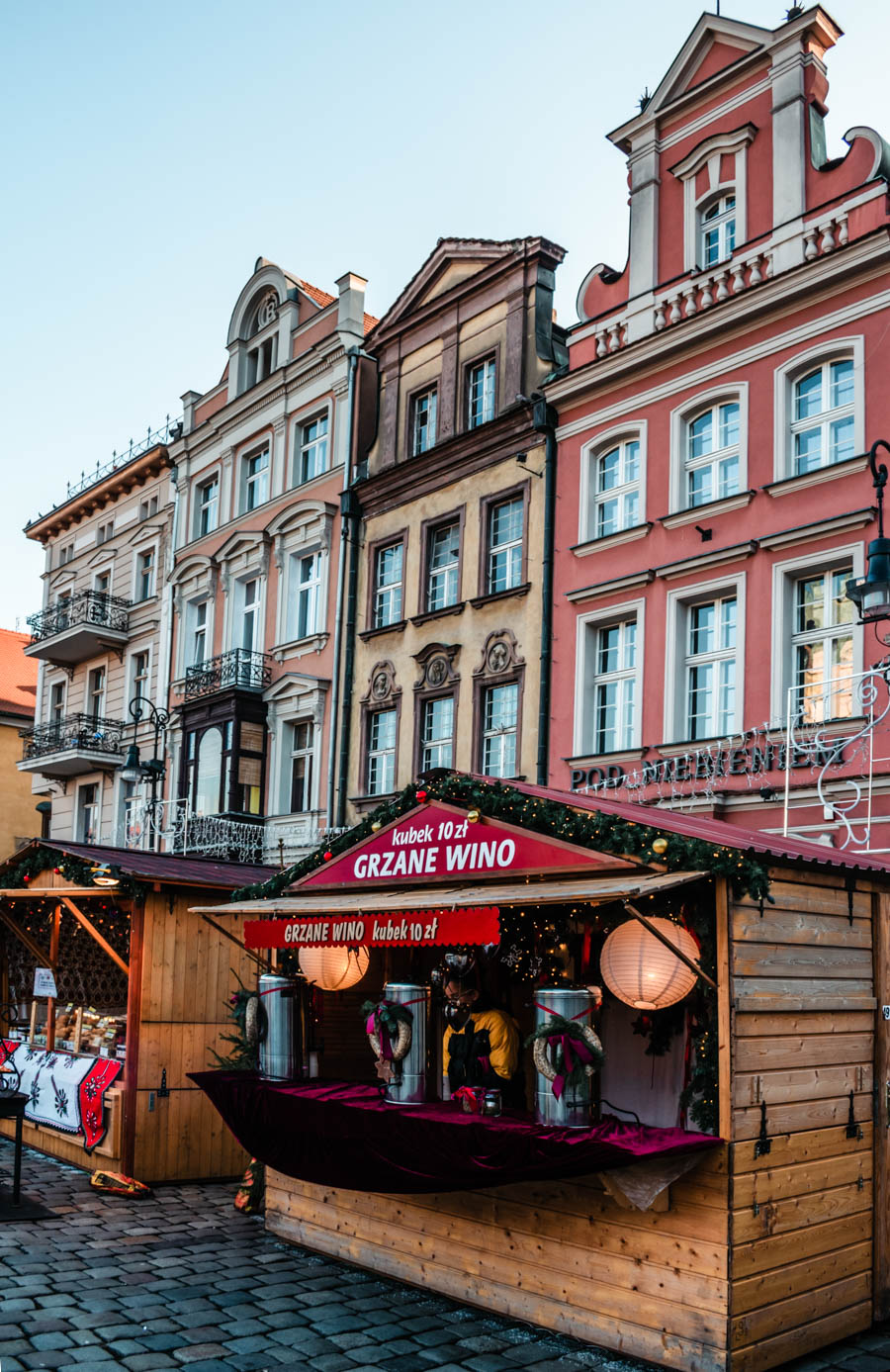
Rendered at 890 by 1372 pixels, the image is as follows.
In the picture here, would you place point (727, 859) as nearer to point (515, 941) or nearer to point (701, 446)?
point (515, 941)

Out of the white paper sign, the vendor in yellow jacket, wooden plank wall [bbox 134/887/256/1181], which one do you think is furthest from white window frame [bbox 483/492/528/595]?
the vendor in yellow jacket

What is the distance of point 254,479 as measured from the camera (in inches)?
1056

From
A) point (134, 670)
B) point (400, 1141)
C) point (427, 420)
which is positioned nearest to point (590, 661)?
point (427, 420)

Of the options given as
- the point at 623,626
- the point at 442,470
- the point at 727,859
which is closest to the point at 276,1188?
the point at 727,859

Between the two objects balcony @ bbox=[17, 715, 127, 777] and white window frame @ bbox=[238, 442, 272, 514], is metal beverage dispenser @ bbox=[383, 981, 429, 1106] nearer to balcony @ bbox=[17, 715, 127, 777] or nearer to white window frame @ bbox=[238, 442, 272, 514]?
white window frame @ bbox=[238, 442, 272, 514]

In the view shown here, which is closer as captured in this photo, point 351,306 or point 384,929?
point 384,929

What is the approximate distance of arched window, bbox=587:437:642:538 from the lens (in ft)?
57.8

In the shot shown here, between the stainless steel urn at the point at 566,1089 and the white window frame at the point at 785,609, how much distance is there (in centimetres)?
741

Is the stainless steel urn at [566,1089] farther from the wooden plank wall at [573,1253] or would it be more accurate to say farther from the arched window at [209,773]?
the arched window at [209,773]

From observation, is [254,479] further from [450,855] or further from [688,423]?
[450,855]

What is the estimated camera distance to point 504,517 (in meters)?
19.9

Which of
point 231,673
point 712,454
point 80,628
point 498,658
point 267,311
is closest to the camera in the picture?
point 712,454

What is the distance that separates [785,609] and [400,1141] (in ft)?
28.7

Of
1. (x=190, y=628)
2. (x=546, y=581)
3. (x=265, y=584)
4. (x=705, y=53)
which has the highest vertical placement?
(x=705, y=53)
